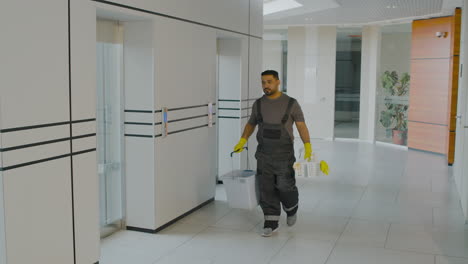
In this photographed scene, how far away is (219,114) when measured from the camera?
7168 mm

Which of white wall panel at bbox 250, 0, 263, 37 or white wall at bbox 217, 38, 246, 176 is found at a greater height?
white wall panel at bbox 250, 0, 263, 37

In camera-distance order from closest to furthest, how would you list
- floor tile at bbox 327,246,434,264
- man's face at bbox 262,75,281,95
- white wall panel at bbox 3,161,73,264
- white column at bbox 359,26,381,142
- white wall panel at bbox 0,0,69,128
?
white wall panel at bbox 0,0,69,128 → white wall panel at bbox 3,161,73,264 → floor tile at bbox 327,246,434,264 → man's face at bbox 262,75,281,95 → white column at bbox 359,26,381,142

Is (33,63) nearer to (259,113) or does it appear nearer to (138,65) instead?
(138,65)

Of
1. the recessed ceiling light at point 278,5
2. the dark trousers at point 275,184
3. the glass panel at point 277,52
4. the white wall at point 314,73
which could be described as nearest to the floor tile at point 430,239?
the dark trousers at point 275,184

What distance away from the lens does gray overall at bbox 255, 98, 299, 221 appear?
504 centimetres

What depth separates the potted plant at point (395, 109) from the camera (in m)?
11.5

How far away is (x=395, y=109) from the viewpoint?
11781 millimetres

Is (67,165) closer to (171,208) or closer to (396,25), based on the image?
(171,208)

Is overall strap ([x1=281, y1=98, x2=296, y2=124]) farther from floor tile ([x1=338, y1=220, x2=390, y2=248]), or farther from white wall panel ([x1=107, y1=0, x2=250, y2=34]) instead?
white wall panel ([x1=107, y1=0, x2=250, y2=34])

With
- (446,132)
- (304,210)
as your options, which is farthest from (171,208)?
(446,132)

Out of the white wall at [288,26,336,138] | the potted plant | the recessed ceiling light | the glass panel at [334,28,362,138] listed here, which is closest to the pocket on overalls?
the recessed ceiling light

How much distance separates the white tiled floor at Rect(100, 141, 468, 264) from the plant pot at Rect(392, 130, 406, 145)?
393 centimetres

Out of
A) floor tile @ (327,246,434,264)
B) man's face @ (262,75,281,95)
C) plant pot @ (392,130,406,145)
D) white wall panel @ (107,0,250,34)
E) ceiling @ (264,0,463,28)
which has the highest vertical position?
ceiling @ (264,0,463,28)

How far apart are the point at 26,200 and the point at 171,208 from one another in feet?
7.03
